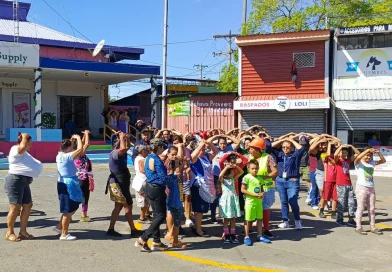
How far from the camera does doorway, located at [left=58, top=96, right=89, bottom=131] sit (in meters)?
24.9

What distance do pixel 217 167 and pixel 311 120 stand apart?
11539mm

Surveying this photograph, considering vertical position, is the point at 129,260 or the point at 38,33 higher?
the point at 38,33

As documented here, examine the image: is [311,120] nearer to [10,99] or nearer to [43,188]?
[43,188]

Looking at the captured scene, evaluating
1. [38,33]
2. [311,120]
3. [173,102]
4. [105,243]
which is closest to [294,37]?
[311,120]

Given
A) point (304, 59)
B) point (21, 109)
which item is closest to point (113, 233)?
point (304, 59)

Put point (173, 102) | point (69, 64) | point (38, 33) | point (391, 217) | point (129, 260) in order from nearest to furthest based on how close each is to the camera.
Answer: point (129, 260) → point (391, 217) → point (69, 64) → point (173, 102) → point (38, 33)

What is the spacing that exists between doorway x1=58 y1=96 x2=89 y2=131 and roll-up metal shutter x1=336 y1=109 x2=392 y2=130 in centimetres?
1417

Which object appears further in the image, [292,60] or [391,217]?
[292,60]

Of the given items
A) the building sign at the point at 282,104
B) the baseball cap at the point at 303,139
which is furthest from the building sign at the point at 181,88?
the baseball cap at the point at 303,139

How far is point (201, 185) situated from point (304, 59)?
12.6 meters

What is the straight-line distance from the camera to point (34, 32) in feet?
84.7

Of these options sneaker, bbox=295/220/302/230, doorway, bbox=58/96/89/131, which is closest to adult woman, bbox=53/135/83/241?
sneaker, bbox=295/220/302/230

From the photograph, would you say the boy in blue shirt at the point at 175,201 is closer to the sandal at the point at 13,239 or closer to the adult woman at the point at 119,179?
the adult woman at the point at 119,179

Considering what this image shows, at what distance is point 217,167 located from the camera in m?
7.59
